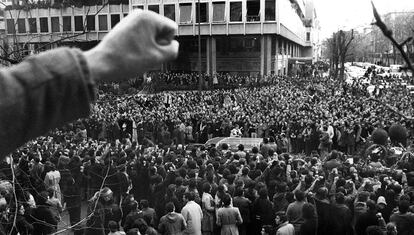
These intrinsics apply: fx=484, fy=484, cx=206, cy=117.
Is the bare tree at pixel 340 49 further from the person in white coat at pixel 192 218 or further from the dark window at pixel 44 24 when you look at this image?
the dark window at pixel 44 24

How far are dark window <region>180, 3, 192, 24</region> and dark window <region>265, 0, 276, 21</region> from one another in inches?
343

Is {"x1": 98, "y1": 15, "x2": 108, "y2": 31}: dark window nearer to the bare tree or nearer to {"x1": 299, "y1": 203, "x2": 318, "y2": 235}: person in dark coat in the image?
the bare tree

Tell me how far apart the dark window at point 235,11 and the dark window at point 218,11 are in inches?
35.8

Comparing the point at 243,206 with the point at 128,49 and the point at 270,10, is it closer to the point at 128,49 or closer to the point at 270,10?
the point at 128,49

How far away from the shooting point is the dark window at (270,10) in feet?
177

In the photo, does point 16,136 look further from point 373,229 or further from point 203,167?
point 203,167

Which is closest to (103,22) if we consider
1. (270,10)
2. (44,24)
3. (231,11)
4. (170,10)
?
(44,24)

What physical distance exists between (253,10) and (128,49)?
182 ft

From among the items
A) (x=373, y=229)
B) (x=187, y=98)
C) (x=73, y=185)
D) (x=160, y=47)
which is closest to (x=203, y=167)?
(x=73, y=185)

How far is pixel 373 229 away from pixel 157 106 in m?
24.6

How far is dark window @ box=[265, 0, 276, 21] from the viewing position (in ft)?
177

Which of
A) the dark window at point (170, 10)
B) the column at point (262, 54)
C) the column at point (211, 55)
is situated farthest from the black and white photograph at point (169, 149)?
the dark window at point (170, 10)

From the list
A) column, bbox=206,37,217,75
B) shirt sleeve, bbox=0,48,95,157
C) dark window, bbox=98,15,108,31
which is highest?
A: dark window, bbox=98,15,108,31

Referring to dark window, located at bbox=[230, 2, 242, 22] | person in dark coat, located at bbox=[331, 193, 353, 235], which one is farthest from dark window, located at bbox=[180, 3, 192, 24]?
person in dark coat, located at bbox=[331, 193, 353, 235]
